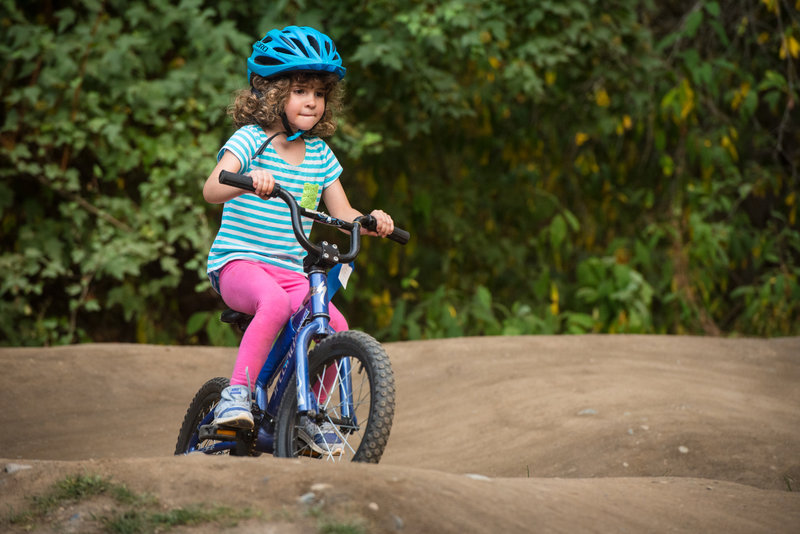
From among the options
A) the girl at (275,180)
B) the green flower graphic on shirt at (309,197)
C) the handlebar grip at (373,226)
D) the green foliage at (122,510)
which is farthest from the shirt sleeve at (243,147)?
the green foliage at (122,510)

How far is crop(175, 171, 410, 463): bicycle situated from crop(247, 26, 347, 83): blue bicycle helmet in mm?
553

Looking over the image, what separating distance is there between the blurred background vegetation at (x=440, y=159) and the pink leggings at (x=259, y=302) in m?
4.06

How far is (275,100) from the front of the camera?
141 inches

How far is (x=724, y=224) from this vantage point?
948 cm

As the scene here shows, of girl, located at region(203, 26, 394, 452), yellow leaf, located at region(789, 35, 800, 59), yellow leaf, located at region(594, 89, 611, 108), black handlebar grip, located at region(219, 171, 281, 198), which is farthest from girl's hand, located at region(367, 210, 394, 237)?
yellow leaf, located at region(789, 35, 800, 59)

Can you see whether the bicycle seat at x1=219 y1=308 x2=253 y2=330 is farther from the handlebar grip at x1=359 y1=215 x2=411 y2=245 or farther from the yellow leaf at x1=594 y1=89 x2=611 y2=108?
the yellow leaf at x1=594 y1=89 x2=611 y2=108

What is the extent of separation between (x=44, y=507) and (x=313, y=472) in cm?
74

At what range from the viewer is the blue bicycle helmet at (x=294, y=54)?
353 centimetres

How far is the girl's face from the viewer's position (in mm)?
3568

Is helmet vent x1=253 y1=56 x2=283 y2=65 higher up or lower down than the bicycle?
higher up

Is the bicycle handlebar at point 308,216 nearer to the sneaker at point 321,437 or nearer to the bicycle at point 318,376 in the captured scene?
the bicycle at point 318,376

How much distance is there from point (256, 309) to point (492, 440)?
1902 millimetres

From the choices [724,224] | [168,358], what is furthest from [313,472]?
[724,224]

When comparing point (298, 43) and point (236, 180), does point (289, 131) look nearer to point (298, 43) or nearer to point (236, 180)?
point (298, 43)
